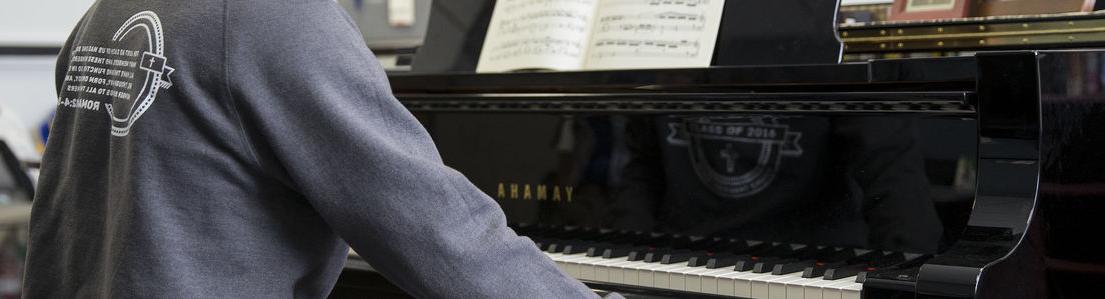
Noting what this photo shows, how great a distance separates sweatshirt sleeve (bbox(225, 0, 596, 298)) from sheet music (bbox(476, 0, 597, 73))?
1081mm

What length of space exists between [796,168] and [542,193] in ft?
1.78

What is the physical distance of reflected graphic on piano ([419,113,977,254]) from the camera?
1.82m

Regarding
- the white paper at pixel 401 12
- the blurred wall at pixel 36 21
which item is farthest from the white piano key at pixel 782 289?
the white paper at pixel 401 12

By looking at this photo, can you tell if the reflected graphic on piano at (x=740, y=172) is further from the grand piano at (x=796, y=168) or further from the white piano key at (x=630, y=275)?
the white piano key at (x=630, y=275)

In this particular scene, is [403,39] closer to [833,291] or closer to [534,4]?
[534,4]

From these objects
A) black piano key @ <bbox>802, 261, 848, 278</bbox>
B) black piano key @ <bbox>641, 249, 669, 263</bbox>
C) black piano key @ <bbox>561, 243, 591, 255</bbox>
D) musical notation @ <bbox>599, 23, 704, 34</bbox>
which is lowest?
black piano key @ <bbox>561, 243, 591, 255</bbox>

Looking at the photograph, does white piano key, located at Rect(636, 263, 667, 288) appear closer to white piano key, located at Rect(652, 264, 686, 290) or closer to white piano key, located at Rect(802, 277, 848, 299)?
white piano key, located at Rect(652, 264, 686, 290)

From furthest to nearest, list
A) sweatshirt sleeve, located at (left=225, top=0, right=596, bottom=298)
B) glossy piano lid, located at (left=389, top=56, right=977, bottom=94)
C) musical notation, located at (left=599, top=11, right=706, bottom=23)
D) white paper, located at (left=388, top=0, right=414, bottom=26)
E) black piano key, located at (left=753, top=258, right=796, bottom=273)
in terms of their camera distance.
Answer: white paper, located at (left=388, top=0, right=414, bottom=26) → musical notation, located at (left=599, top=11, right=706, bottom=23) → black piano key, located at (left=753, top=258, right=796, bottom=273) → glossy piano lid, located at (left=389, top=56, right=977, bottom=94) → sweatshirt sleeve, located at (left=225, top=0, right=596, bottom=298)

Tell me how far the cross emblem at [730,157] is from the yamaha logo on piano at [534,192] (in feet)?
1.13

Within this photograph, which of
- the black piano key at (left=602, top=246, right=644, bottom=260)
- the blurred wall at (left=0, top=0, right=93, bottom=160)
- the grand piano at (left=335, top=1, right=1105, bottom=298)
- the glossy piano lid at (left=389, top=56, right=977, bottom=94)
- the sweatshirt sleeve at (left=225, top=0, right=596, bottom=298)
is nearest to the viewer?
the sweatshirt sleeve at (left=225, top=0, right=596, bottom=298)

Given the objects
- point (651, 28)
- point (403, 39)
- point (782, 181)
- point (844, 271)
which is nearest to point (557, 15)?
point (651, 28)

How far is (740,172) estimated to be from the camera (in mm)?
1998

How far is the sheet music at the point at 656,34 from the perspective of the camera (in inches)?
82.9

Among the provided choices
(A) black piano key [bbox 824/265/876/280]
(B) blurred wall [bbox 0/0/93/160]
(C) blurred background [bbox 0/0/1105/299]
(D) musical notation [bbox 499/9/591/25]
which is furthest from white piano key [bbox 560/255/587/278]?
(B) blurred wall [bbox 0/0/93/160]
